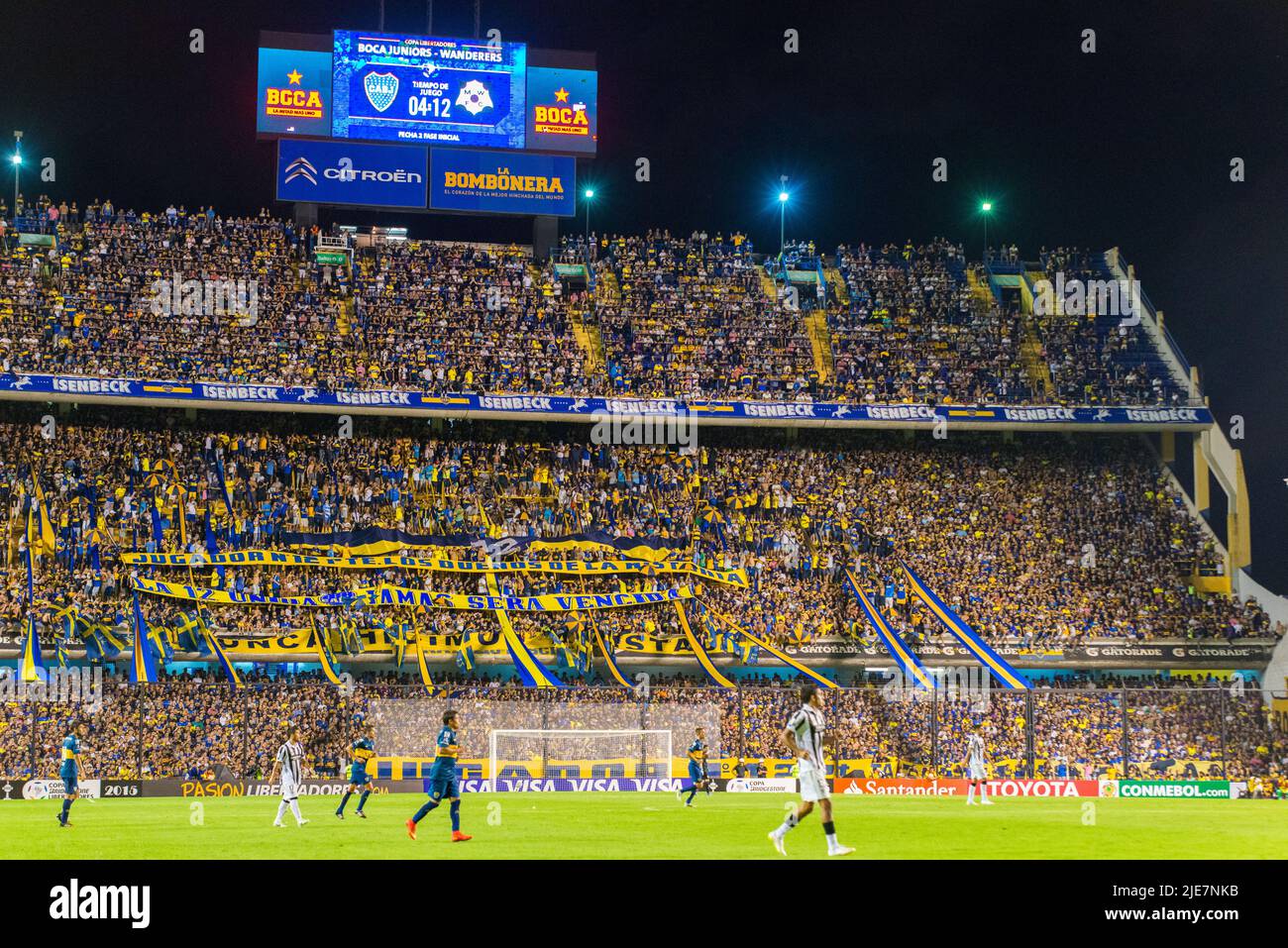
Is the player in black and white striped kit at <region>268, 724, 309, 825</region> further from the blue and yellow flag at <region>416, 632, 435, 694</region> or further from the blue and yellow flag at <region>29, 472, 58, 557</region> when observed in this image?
the blue and yellow flag at <region>29, 472, 58, 557</region>

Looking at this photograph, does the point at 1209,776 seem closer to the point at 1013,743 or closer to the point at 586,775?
the point at 1013,743

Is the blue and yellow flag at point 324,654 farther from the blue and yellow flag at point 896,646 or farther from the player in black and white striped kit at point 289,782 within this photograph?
the blue and yellow flag at point 896,646

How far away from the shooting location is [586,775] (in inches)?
1594

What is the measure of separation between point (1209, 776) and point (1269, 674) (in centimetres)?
1245

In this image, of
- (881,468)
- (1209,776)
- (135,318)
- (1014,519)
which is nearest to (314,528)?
(135,318)

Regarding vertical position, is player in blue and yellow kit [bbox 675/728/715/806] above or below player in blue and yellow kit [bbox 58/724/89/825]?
below

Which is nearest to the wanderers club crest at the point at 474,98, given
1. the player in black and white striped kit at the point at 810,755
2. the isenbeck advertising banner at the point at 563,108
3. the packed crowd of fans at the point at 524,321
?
the isenbeck advertising banner at the point at 563,108

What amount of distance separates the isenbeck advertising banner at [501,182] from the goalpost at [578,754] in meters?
27.9

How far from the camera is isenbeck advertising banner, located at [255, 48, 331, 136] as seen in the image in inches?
2315

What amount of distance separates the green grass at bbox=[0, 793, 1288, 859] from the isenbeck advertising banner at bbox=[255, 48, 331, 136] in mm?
31998

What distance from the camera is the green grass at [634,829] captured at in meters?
20.0

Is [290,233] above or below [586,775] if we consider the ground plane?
above

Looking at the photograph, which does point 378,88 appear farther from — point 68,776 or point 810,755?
point 810,755
